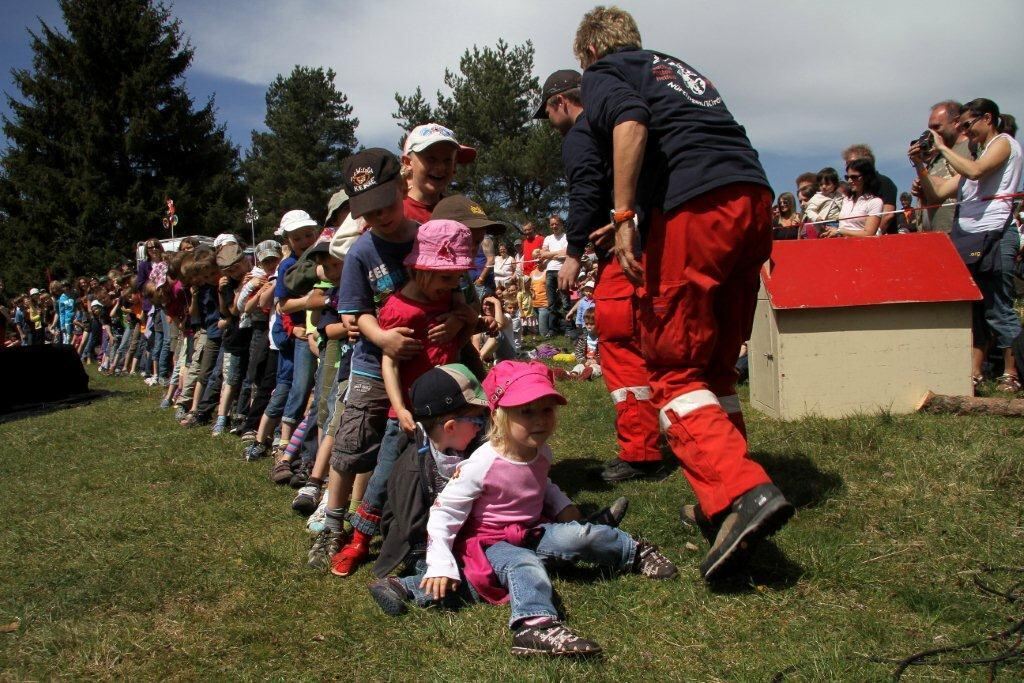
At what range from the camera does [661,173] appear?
3.13 meters

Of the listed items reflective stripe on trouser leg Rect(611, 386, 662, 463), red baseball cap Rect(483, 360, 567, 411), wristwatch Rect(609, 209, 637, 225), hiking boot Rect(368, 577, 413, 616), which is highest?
wristwatch Rect(609, 209, 637, 225)

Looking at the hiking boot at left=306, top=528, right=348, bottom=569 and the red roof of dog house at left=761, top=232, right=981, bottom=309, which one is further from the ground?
the red roof of dog house at left=761, top=232, right=981, bottom=309

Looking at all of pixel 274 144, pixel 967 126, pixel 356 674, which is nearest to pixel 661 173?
pixel 356 674

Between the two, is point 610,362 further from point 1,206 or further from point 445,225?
point 1,206

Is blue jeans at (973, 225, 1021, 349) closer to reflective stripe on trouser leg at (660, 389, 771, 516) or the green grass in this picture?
the green grass

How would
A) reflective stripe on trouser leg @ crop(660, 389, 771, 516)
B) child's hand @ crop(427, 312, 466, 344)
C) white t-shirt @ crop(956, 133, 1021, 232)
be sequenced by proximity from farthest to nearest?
white t-shirt @ crop(956, 133, 1021, 232) < child's hand @ crop(427, 312, 466, 344) < reflective stripe on trouser leg @ crop(660, 389, 771, 516)

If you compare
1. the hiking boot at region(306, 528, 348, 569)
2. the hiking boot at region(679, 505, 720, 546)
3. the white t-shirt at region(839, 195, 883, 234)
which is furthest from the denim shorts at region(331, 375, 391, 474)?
the white t-shirt at region(839, 195, 883, 234)

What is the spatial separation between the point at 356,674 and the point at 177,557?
5.83ft

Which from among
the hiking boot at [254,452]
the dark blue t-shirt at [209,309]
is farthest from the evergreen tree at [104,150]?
the hiking boot at [254,452]

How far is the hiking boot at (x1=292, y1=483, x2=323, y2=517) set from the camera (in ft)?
14.9

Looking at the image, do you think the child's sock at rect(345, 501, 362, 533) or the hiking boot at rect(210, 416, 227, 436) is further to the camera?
the hiking boot at rect(210, 416, 227, 436)

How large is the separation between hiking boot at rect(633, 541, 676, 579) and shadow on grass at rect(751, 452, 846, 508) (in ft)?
2.85

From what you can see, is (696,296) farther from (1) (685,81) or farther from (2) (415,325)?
(2) (415,325)

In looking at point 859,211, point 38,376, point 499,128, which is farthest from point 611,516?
point 499,128
